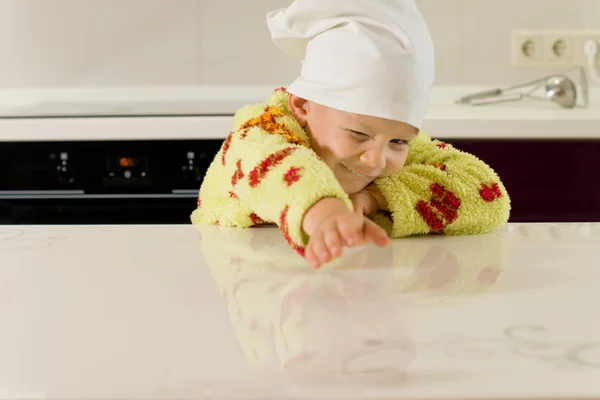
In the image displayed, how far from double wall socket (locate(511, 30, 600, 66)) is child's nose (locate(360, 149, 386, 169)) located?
1.50 meters

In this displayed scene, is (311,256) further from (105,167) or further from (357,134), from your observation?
(105,167)

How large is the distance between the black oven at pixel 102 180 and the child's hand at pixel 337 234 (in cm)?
121

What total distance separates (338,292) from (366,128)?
38 centimetres

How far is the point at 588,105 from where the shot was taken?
2.20 metres

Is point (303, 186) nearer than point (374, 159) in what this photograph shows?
Yes

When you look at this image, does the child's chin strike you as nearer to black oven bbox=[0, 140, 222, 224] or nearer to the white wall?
black oven bbox=[0, 140, 222, 224]

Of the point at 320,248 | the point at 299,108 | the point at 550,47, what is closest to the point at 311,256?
the point at 320,248

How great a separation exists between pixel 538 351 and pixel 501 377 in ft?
0.20

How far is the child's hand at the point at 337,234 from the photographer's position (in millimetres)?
718

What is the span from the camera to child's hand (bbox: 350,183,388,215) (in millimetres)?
1076

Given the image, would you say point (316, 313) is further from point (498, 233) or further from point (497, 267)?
point (498, 233)

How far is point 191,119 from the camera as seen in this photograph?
1909mm

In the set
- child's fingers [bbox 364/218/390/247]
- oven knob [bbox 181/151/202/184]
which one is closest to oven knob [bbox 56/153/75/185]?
oven knob [bbox 181/151/202/184]

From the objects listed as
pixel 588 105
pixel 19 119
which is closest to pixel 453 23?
pixel 588 105
